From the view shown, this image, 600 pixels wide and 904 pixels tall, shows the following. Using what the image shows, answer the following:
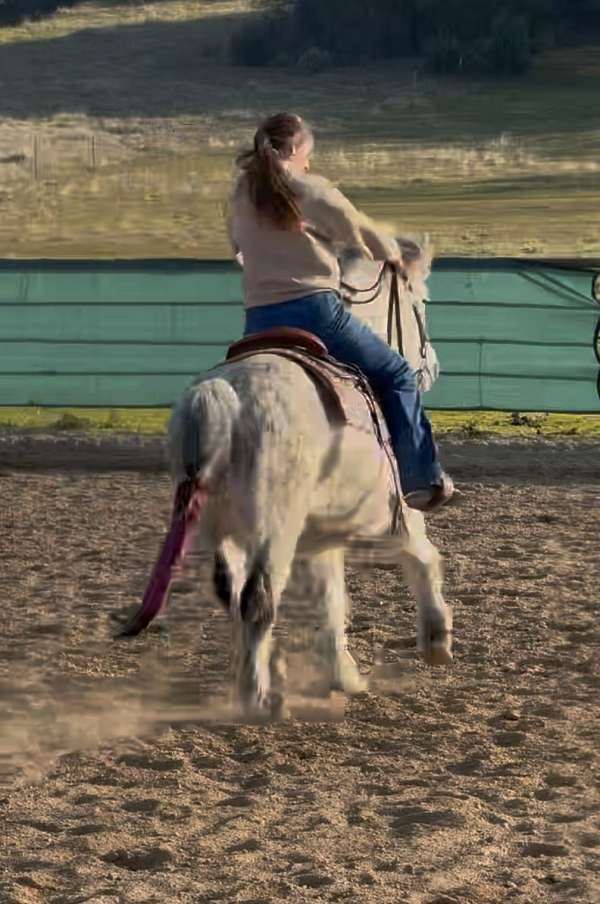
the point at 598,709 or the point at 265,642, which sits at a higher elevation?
the point at 265,642

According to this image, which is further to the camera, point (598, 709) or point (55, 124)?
point (55, 124)

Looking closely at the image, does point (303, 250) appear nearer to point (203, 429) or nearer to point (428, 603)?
point (203, 429)

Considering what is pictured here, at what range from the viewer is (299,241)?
6.06 meters

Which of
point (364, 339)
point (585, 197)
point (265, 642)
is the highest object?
point (364, 339)

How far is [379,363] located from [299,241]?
580 mm

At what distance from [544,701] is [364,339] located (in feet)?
4.47

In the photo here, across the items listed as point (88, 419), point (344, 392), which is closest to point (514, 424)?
point (88, 419)

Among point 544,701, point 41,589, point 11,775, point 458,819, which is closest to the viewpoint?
point 458,819

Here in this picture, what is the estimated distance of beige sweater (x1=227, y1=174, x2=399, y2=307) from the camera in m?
5.98

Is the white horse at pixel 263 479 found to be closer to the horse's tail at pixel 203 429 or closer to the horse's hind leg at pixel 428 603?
the horse's tail at pixel 203 429

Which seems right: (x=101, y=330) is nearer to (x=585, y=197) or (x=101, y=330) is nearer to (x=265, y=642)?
(x=265, y=642)

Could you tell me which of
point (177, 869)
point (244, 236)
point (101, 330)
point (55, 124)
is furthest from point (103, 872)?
point (55, 124)

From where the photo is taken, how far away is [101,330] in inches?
573

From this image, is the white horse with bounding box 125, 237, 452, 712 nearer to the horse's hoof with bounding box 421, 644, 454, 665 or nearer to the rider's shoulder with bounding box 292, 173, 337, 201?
the rider's shoulder with bounding box 292, 173, 337, 201
